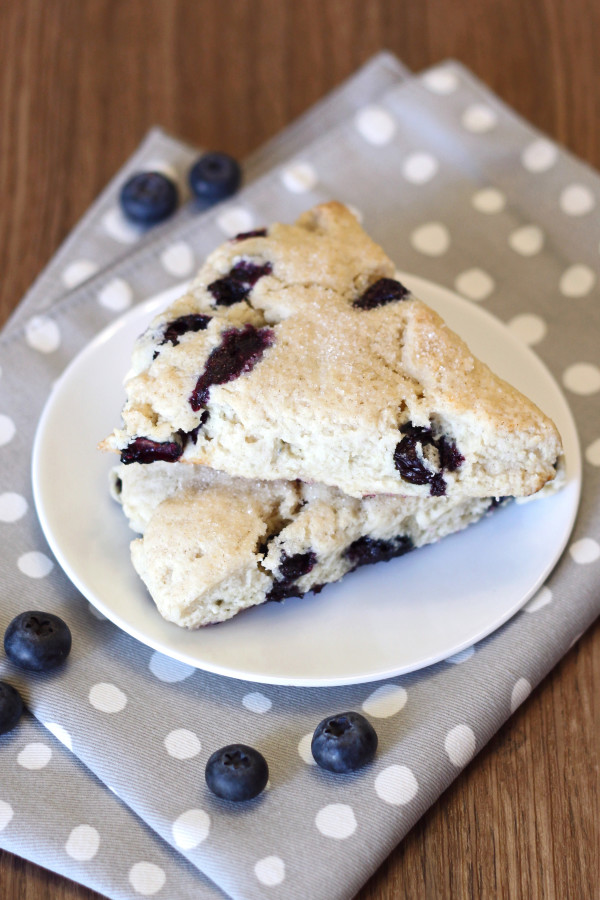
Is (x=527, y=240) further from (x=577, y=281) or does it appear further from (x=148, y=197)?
(x=148, y=197)

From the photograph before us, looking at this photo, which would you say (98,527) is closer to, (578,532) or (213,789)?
(213,789)

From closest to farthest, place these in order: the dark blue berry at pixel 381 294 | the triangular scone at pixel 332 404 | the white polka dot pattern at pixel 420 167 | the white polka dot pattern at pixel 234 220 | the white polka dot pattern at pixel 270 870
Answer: the white polka dot pattern at pixel 270 870
the triangular scone at pixel 332 404
the dark blue berry at pixel 381 294
the white polka dot pattern at pixel 234 220
the white polka dot pattern at pixel 420 167

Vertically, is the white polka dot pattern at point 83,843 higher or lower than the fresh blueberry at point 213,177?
lower

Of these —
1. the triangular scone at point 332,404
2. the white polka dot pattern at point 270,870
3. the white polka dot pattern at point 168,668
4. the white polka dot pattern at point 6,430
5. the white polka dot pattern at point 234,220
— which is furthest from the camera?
the white polka dot pattern at point 234,220

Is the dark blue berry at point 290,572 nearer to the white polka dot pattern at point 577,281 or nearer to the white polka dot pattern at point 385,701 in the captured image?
the white polka dot pattern at point 385,701

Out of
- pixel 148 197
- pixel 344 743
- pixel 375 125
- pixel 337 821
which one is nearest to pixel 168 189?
pixel 148 197

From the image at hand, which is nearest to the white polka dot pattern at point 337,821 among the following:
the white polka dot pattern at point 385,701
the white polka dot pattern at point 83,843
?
the white polka dot pattern at point 385,701
